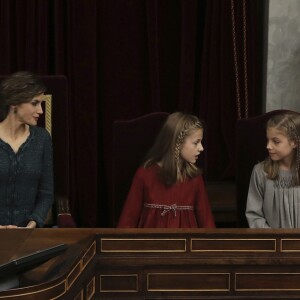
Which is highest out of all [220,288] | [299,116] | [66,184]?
[299,116]

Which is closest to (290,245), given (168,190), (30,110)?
(168,190)

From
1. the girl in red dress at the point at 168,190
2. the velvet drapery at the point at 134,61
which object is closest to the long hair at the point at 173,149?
the girl in red dress at the point at 168,190

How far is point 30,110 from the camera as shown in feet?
13.1

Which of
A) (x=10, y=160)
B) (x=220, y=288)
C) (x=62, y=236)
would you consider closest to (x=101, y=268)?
(x=62, y=236)

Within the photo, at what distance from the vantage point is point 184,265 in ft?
11.1

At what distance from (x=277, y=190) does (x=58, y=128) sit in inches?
43.3

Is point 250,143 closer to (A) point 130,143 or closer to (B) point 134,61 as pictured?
(A) point 130,143

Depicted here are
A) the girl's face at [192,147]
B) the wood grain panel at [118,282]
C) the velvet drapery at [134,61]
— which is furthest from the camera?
the velvet drapery at [134,61]

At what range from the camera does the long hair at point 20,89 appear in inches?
156

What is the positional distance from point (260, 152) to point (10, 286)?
6.00 ft

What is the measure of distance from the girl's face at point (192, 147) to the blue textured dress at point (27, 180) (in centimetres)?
65

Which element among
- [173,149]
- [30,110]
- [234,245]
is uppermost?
[30,110]

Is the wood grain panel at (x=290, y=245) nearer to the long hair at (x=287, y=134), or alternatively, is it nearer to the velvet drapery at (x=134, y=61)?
the long hair at (x=287, y=134)

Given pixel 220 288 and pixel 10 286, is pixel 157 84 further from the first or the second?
pixel 10 286
